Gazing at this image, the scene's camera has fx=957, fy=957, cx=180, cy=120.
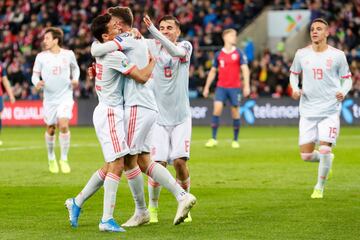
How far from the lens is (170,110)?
11023 millimetres

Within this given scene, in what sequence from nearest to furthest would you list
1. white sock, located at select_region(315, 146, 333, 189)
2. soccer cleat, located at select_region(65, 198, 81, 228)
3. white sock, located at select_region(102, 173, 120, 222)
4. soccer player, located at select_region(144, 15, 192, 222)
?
white sock, located at select_region(102, 173, 120, 222)
soccer cleat, located at select_region(65, 198, 81, 228)
soccer player, located at select_region(144, 15, 192, 222)
white sock, located at select_region(315, 146, 333, 189)

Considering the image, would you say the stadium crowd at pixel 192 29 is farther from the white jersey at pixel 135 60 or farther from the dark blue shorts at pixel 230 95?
the white jersey at pixel 135 60

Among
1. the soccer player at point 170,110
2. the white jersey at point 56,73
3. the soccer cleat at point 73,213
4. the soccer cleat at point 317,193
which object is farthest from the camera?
the white jersey at point 56,73

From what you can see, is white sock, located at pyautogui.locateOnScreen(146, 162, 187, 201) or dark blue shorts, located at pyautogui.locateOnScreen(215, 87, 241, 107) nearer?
white sock, located at pyautogui.locateOnScreen(146, 162, 187, 201)

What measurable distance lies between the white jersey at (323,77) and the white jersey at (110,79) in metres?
3.94

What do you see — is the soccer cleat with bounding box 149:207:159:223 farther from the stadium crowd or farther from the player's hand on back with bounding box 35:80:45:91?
the stadium crowd

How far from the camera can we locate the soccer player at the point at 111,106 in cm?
984

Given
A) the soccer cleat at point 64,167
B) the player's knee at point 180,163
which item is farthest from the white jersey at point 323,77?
the soccer cleat at point 64,167

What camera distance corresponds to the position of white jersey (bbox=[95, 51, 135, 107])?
984 centimetres

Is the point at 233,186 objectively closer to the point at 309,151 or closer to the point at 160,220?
the point at 309,151

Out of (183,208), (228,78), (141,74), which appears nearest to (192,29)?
(228,78)

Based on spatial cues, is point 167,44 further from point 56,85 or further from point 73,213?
point 56,85

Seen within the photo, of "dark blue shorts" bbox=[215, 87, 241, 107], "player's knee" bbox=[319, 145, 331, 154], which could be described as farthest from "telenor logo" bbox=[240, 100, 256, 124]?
"player's knee" bbox=[319, 145, 331, 154]

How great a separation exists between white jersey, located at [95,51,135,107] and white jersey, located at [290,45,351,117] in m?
3.94
